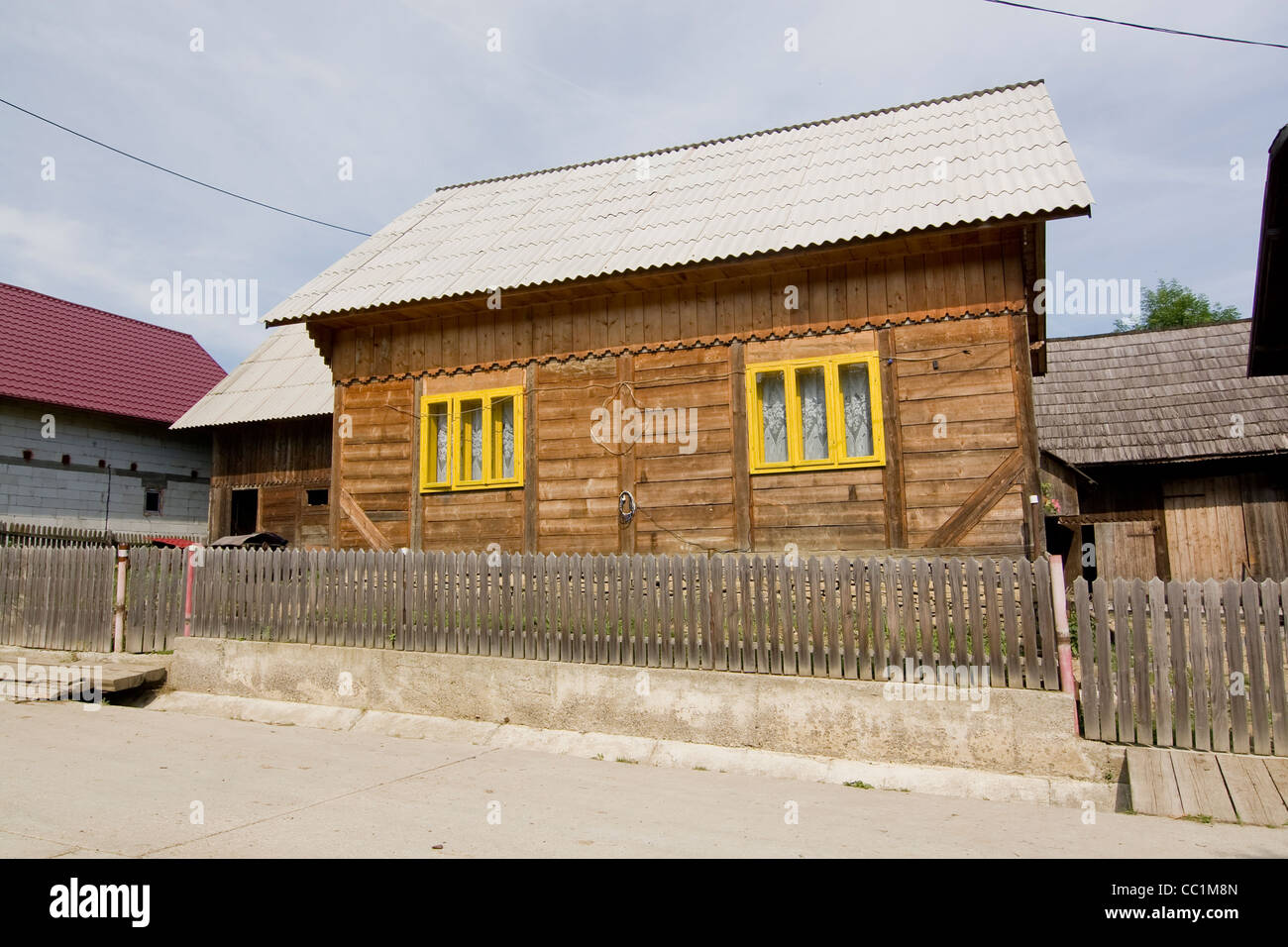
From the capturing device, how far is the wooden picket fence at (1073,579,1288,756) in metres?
6.45

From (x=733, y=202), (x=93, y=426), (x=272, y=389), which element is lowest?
(x=93, y=426)

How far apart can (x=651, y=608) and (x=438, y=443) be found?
5218 millimetres

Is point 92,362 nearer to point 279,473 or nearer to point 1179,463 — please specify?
point 279,473

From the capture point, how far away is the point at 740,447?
10383 millimetres

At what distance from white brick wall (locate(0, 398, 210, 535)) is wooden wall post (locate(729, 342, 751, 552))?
1864 centimetres

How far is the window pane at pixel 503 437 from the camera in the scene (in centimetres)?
1167

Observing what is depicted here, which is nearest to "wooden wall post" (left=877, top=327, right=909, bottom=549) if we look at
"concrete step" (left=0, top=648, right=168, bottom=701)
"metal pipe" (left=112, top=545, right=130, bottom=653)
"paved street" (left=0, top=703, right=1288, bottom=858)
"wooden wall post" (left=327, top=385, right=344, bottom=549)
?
"paved street" (left=0, top=703, right=1288, bottom=858)

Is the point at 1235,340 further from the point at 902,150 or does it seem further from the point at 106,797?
the point at 106,797

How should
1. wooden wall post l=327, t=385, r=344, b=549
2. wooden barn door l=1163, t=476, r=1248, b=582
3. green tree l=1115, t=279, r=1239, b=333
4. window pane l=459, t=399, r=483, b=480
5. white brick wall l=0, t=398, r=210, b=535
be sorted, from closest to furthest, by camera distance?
window pane l=459, t=399, r=483, b=480 → wooden wall post l=327, t=385, r=344, b=549 → wooden barn door l=1163, t=476, r=1248, b=582 → white brick wall l=0, t=398, r=210, b=535 → green tree l=1115, t=279, r=1239, b=333

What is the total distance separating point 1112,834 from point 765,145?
11.6m

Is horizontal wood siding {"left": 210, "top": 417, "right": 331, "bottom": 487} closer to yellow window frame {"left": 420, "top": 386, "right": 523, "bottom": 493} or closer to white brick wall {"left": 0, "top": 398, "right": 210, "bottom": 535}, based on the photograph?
white brick wall {"left": 0, "top": 398, "right": 210, "bottom": 535}

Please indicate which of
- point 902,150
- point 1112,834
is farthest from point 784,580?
point 902,150

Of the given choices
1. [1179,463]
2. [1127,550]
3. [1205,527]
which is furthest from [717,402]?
[1205,527]
